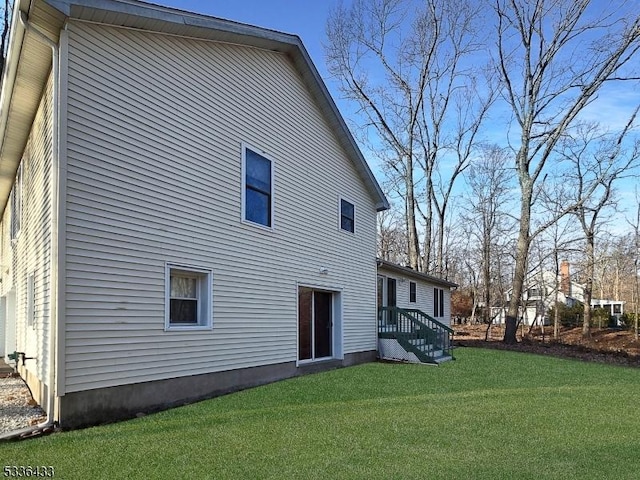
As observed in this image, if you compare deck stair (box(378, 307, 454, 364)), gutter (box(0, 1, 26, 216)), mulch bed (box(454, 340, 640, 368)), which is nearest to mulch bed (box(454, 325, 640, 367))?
mulch bed (box(454, 340, 640, 368))

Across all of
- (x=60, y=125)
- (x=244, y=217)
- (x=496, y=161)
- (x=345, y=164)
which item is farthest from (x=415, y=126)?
(x=60, y=125)

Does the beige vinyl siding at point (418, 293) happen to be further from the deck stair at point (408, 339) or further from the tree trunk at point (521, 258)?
the tree trunk at point (521, 258)

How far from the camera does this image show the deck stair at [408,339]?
14234mm

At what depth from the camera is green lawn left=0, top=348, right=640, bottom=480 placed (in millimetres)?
4785

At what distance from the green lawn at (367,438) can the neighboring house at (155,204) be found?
80 cm

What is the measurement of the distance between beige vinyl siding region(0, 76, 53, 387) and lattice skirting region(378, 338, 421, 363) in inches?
356

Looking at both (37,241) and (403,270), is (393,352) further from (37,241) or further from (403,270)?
(37,241)

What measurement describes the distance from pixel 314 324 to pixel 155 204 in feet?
19.4

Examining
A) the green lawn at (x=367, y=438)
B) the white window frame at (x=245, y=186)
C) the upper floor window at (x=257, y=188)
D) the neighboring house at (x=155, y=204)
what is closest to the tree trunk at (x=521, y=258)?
the neighboring house at (x=155, y=204)

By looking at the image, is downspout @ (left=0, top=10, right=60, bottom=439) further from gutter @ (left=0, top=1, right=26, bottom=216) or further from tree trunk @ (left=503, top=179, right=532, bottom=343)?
tree trunk @ (left=503, top=179, right=532, bottom=343)

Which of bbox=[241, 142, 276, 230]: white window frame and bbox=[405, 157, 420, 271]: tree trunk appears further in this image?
bbox=[405, 157, 420, 271]: tree trunk

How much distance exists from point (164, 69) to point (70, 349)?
14.2ft

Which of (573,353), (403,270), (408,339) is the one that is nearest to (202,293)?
(408,339)

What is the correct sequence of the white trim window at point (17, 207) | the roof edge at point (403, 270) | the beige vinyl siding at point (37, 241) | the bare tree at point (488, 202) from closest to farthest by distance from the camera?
1. the beige vinyl siding at point (37, 241)
2. the white trim window at point (17, 207)
3. the roof edge at point (403, 270)
4. the bare tree at point (488, 202)
